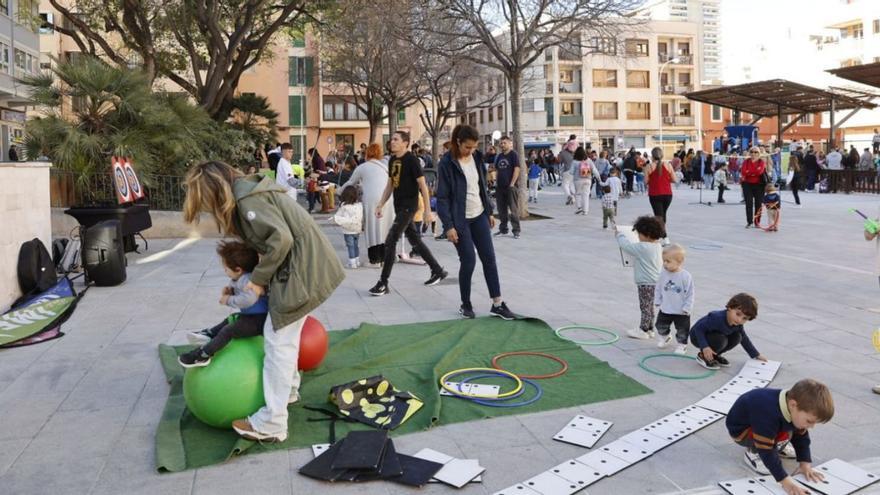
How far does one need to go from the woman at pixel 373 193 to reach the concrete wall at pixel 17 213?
3.82m

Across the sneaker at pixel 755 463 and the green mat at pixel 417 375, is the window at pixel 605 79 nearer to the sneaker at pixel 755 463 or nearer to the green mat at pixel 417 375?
the green mat at pixel 417 375

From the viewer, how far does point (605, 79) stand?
68688 mm

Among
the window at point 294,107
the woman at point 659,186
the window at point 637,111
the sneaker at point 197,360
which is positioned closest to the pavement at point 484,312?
the sneaker at point 197,360

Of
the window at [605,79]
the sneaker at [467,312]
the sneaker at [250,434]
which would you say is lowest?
the sneaker at [250,434]

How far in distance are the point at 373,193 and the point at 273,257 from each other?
6.61 metres

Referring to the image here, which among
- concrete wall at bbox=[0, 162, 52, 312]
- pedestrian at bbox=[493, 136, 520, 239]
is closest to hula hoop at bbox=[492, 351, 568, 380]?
concrete wall at bbox=[0, 162, 52, 312]

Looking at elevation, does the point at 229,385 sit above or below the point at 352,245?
below

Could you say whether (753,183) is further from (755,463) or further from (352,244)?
(755,463)

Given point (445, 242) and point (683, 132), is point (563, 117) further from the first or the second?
point (445, 242)

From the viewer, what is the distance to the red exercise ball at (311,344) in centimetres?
525

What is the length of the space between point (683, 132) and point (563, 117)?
11665 mm

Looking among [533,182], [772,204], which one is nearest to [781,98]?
[533,182]

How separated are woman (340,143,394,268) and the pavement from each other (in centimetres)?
39

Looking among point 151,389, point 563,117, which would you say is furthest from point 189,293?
point 563,117
